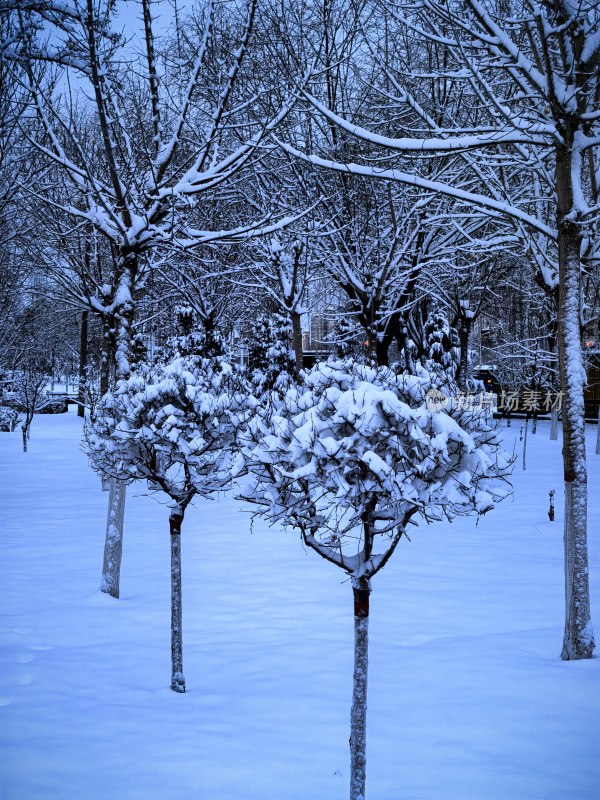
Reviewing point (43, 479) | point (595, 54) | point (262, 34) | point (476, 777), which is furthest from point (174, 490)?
point (43, 479)

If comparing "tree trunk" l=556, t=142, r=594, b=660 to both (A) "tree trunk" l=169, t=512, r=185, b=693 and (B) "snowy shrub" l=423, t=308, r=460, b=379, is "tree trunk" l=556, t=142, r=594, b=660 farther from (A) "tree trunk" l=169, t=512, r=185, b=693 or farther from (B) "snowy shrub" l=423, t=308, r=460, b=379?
(B) "snowy shrub" l=423, t=308, r=460, b=379

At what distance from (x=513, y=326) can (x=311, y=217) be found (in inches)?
977

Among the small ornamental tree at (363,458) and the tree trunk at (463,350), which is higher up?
the tree trunk at (463,350)

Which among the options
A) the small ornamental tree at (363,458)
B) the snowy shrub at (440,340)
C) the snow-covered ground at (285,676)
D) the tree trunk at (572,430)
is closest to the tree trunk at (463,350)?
the snowy shrub at (440,340)

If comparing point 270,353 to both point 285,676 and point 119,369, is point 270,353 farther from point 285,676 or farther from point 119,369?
point 285,676

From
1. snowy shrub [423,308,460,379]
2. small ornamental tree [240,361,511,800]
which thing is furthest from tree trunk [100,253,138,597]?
snowy shrub [423,308,460,379]

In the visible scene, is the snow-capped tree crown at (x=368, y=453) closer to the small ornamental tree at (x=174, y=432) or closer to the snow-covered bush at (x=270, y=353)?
the small ornamental tree at (x=174, y=432)

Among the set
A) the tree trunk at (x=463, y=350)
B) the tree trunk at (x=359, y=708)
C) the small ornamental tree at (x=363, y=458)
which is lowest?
the tree trunk at (x=359, y=708)

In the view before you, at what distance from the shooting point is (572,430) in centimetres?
661

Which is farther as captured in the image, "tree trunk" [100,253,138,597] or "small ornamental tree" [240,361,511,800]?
"tree trunk" [100,253,138,597]

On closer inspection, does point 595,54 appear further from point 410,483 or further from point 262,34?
point 262,34

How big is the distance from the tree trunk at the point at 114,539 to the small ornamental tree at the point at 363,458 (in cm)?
456

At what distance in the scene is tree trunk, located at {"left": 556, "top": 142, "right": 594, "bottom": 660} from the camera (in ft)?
21.0

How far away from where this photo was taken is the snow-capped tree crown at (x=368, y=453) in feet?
14.0
